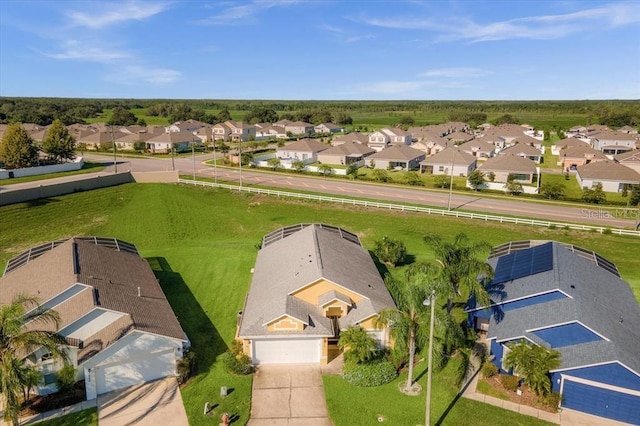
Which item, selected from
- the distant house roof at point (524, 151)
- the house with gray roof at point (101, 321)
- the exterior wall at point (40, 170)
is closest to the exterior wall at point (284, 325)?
the house with gray roof at point (101, 321)

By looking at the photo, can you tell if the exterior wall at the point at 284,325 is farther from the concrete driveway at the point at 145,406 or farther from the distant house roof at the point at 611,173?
the distant house roof at the point at 611,173

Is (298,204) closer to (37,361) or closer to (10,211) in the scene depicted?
(10,211)

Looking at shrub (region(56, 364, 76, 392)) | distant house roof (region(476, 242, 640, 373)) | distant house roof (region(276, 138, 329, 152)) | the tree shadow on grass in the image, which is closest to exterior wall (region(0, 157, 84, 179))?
distant house roof (region(276, 138, 329, 152))

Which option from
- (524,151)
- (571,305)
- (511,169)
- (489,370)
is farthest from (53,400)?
(524,151)

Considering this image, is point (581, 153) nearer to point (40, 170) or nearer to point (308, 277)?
point (308, 277)

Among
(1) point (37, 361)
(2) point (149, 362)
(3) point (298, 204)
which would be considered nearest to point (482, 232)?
(3) point (298, 204)
